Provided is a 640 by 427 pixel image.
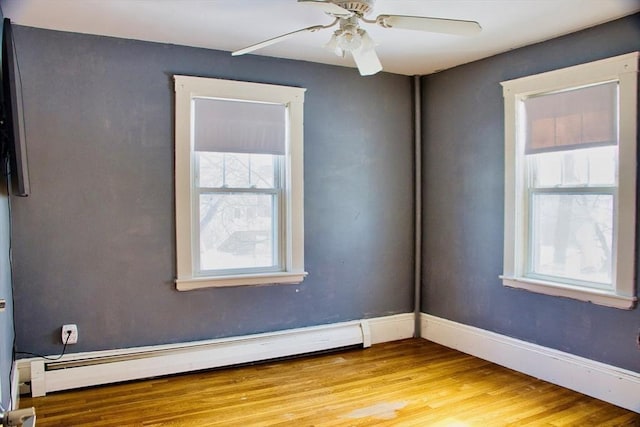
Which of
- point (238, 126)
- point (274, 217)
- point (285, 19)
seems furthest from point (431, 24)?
point (274, 217)

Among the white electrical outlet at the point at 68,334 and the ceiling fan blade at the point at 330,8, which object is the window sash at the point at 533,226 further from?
the white electrical outlet at the point at 68,334

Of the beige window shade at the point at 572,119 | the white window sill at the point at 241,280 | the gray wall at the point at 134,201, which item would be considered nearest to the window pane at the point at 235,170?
the gray wall at the point at 134,201

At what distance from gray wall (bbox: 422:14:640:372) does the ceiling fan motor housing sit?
1.70m

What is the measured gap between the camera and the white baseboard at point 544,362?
3.03 meters

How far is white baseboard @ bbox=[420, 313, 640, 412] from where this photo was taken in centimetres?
303

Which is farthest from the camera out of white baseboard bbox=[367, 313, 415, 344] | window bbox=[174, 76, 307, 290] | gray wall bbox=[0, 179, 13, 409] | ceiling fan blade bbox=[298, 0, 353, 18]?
white baseboard bbox=[367, 313, 415, 344]

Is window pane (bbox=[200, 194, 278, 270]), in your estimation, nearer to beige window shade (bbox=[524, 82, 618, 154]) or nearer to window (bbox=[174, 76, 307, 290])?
window (bbox=[174, 76, 307, 290])

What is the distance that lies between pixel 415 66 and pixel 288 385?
2807 mm

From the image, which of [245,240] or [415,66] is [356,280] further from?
[415,66]

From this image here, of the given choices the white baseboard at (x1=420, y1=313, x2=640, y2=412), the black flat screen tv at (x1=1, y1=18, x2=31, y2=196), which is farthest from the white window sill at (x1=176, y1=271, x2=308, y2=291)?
the white baseboard at (x1=420, y1=313, x2=640, y2=412)

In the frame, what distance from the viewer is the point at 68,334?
3.31 metres

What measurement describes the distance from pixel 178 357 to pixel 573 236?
9.68ft

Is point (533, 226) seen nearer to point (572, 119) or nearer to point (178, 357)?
point (572, 119)

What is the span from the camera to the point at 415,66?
420 cm
